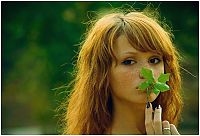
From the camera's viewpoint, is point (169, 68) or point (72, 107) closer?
point (169, 68)

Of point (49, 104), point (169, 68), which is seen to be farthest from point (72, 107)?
point (49, 104)

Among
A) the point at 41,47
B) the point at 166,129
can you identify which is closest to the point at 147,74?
the point at 166,129

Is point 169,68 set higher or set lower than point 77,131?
higher

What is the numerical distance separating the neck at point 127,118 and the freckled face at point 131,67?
0.05 meters

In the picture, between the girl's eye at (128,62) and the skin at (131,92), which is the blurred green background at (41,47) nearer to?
the skin at (131,92)

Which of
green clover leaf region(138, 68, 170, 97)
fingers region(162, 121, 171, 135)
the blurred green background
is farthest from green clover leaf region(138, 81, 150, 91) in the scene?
the blurred green background

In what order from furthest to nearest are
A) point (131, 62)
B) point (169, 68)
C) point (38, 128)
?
point (38, 128) → point (169, 68) → point (131, 62)

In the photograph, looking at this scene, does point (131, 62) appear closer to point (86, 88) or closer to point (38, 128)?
point (86, 88)

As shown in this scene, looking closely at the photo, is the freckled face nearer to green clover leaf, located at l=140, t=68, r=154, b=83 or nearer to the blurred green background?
green clover leaf, located at l=140, t=68, r=154, b=83

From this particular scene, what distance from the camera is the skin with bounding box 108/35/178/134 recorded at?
55.0 inches

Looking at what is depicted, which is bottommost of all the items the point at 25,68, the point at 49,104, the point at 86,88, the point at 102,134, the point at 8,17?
the point at 102,134

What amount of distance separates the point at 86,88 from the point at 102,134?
14cm

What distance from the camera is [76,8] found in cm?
775

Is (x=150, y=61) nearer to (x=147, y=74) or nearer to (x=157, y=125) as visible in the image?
(x=147, y=74)
